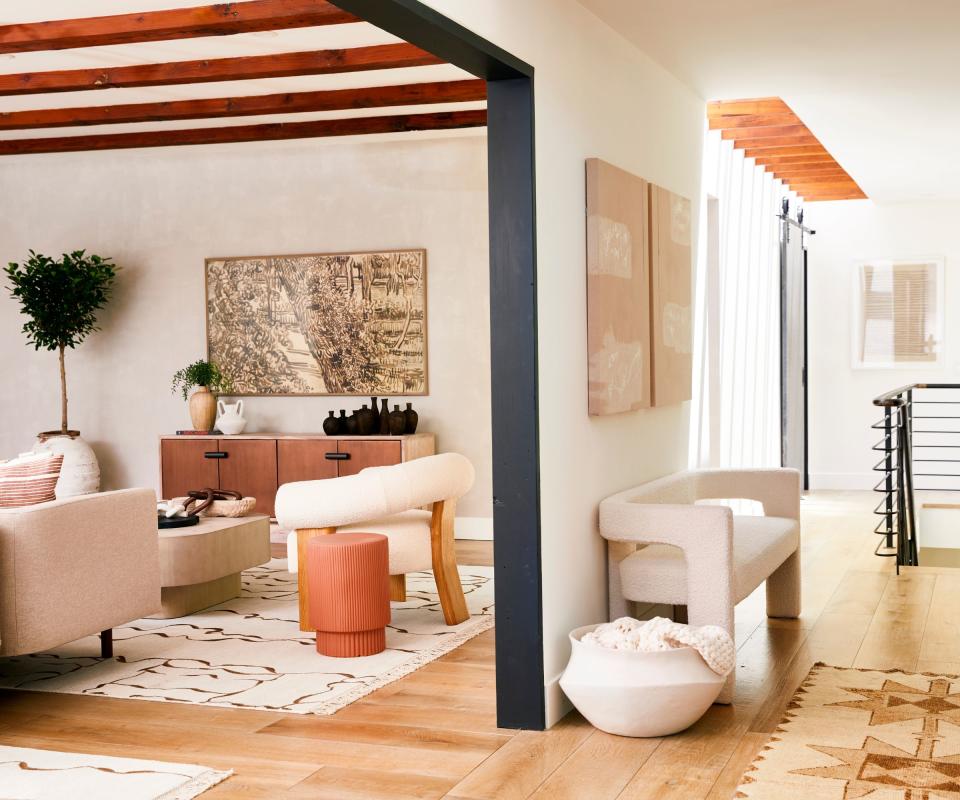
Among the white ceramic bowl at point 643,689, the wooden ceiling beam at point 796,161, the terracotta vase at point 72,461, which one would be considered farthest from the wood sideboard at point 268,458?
the white ceramic bowl at point 643,689

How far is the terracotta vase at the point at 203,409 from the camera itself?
796cm

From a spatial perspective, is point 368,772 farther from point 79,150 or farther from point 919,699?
point 79,150

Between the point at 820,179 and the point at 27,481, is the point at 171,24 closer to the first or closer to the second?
the point at 27,481

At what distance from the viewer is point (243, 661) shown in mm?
4711

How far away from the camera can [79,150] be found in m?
8.26

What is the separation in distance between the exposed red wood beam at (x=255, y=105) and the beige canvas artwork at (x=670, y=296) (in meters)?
1.61

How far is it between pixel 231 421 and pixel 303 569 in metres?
3.07

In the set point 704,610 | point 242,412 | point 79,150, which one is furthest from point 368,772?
point 79,150

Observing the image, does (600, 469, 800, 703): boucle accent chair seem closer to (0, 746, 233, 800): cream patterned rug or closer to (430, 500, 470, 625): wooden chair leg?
(430, 500, 470, 625): wooden chair leg

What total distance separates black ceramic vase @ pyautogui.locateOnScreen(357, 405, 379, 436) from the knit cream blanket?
3909 millimetres

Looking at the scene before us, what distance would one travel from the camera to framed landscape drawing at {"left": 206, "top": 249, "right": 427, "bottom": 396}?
7832 millimetres

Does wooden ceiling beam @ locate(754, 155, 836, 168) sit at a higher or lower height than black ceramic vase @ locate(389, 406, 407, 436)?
higher

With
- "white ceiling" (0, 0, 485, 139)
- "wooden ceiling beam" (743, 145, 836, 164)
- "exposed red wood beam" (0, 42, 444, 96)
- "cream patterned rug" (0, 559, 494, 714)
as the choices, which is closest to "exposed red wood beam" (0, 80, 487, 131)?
"white ceiling" (0, 0, 485, 139)

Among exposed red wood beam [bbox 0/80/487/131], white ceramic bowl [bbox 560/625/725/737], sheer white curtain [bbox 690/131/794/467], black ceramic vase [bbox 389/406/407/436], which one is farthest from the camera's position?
black ceramic vase [bbox 389/406/407/436]
